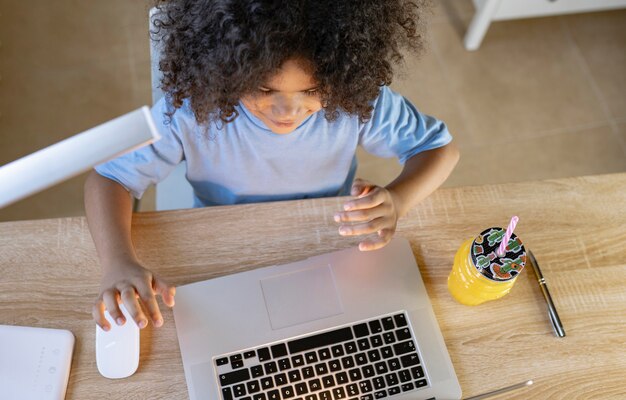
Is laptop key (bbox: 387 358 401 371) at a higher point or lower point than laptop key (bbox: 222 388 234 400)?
lower

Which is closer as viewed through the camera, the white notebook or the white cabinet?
the white notebook

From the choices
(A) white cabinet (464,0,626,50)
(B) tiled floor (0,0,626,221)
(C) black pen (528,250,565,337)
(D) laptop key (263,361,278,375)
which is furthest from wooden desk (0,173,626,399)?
(A) white cabinet (464,0,626,50)

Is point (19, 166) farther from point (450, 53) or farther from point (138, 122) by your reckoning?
point (450, 53)

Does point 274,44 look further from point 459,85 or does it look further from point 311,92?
point 459,85

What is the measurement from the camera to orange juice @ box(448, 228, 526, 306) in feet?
2.53

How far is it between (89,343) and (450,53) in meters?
1.51

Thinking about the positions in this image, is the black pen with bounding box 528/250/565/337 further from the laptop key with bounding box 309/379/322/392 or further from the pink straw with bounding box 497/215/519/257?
the laptop key with bounding box 309/379/322/392

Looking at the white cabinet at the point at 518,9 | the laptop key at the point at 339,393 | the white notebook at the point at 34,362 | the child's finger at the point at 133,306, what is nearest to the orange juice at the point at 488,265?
the laptop key at the point at 339,393

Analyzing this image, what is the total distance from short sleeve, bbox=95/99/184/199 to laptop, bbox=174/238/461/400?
0.64ft

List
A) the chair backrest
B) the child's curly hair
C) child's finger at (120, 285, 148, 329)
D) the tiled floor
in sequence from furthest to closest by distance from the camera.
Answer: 1. the tiled floor
2. the chair backrest
3. child's finger at (120, 285, 148, 329)
4. the child's curly hair

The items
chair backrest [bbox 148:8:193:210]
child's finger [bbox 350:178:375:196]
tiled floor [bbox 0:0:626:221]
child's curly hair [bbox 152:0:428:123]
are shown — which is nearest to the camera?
child's curly hair [bbox 152:0:428:123]

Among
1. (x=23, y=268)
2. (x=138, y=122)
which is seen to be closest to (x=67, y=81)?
(x=23, y=268)

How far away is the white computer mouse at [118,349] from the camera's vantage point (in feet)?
2.51

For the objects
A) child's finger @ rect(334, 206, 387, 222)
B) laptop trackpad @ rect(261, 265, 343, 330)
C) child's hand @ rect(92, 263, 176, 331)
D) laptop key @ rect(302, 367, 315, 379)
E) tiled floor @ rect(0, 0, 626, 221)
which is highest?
tiled floor @ rect(0, 0, 626, 221)
